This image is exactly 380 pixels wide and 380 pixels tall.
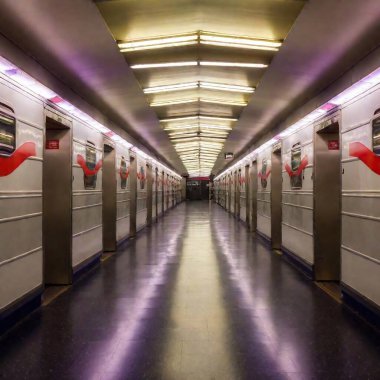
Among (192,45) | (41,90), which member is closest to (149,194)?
(41,90)

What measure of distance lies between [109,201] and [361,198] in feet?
17.2

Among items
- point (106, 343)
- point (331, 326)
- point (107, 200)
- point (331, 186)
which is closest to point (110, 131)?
point (107, 200)

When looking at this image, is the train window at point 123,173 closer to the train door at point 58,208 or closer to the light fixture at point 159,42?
the train door at point 58,208

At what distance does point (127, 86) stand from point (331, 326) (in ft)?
12.7

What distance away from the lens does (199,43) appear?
380 centimetres

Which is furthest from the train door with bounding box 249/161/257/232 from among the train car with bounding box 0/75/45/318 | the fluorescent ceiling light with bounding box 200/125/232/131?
the train car with bounding box 0/75/45/318

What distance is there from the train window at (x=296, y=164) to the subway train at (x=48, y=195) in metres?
3.54

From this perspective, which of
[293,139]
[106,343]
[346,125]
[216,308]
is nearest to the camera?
[106,343]

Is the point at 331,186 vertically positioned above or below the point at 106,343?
above

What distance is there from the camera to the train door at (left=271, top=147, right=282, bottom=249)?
7.98m

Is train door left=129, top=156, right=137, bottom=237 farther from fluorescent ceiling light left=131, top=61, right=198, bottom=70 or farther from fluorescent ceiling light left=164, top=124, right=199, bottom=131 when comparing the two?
fluorescent ceiling light left=131, top=61, right=198, bottom=70

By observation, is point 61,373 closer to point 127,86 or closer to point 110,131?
point 127,86

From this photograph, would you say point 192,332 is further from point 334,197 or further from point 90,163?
point 90,163

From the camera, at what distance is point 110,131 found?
22.0ft
